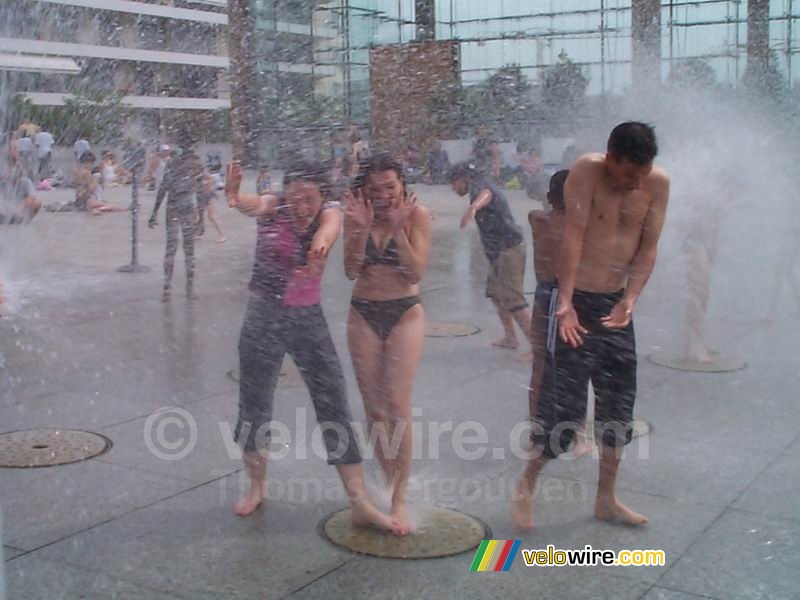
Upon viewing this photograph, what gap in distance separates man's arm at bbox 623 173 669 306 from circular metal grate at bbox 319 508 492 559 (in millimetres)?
918

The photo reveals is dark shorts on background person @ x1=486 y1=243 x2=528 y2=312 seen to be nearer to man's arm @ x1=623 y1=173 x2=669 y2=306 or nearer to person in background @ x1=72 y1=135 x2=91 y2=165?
man's arm @ x1=623 y1=173 x2=669 y2=306

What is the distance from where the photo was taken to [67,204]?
10.5 m

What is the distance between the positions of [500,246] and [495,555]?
3.17 m

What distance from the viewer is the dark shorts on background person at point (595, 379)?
321 centimetres

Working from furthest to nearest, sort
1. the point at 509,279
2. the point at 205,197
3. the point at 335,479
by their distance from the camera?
1. the point at 205,197
2. the point at 509,279
3. the point at 335,479

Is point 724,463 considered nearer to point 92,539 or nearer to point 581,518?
point 581,518

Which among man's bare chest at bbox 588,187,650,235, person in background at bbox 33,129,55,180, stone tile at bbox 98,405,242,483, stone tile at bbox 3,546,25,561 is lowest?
stone tile at bbox 3,546,25,561

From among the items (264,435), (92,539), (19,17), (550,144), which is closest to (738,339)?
(550,144)

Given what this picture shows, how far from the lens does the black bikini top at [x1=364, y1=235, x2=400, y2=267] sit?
10.4ft

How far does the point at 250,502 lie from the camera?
11.4 feet

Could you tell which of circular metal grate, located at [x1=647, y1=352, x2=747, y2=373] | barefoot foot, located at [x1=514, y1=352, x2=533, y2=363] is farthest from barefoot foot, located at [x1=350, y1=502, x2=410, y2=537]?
circular metal grate, located at [x1=647, y1=352, x2=747, y2=373]

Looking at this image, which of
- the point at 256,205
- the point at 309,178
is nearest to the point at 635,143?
the point at 309,178

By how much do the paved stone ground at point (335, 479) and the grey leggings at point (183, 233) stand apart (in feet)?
2.53

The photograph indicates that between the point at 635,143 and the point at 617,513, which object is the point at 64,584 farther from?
the point at 635,143
